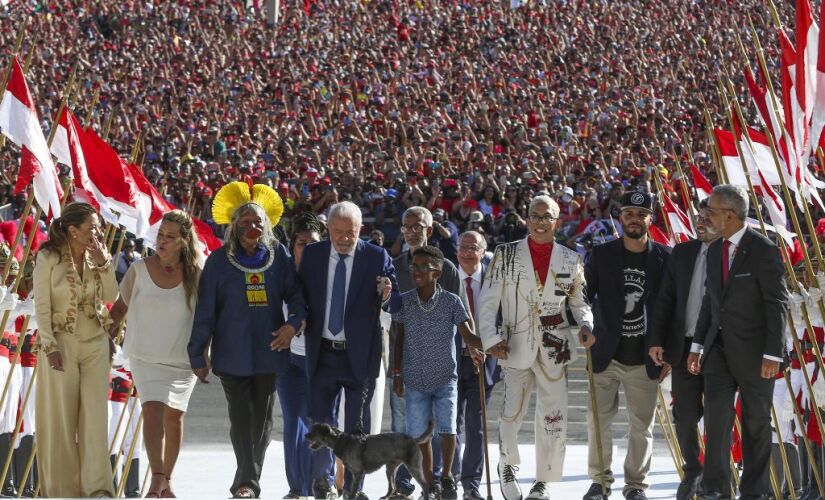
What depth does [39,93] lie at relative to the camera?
28656 mm

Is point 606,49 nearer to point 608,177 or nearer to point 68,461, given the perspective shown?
point 608,177

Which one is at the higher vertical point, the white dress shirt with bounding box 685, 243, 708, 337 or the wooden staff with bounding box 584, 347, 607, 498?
the white dress shirt with bounding box 685, 243, 708, 337

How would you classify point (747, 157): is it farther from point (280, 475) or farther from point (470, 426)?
point (280, 475)

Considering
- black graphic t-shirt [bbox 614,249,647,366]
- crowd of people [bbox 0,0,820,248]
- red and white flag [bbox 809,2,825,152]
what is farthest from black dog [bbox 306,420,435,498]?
crowd of people [bbox 0,0,820,248]

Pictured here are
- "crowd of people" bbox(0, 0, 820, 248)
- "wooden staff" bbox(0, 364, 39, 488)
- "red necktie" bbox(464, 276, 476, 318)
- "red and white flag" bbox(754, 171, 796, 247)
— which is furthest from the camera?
"crowd of people" bbox(0, 0, 820, 248)

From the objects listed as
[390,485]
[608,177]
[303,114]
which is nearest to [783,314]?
[390,485]

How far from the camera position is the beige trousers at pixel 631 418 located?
8695 millimetres

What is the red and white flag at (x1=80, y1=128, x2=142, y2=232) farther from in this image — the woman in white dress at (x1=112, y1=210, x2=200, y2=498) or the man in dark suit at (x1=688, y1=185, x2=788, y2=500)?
the man in dark suit at (x1=688, y1=185, x2=788, y2=500)

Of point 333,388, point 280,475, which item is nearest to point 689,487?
point 333,388

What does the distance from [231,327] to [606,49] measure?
73.8 ft

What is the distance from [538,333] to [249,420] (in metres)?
1.68

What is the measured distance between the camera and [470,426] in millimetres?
9406

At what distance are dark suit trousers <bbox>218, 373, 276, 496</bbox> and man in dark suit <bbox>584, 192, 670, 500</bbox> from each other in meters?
1.87

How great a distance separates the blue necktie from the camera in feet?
28.2
